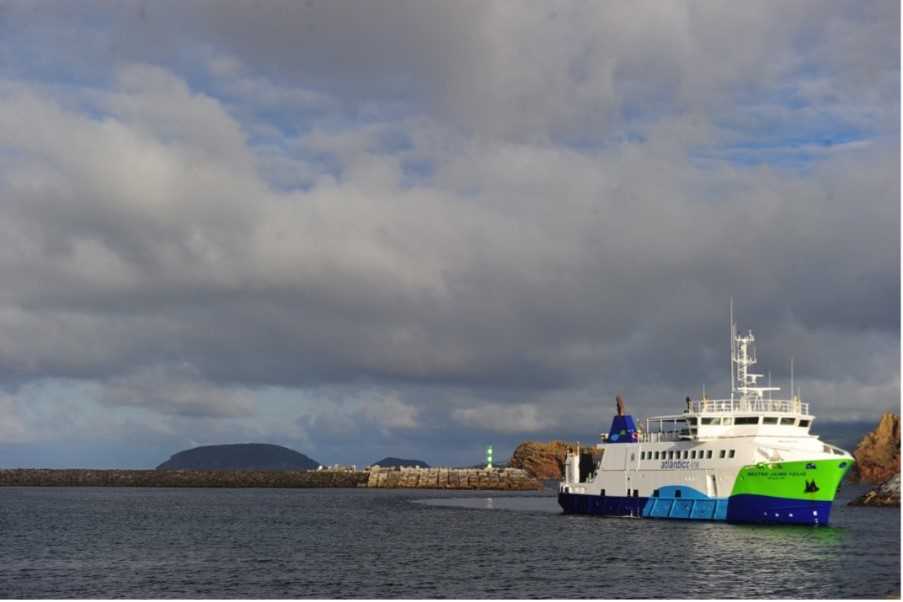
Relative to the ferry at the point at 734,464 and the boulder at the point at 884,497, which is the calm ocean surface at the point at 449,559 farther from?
the boulder at the point at 884,497

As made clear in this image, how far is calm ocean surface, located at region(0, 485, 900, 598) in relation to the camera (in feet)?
148

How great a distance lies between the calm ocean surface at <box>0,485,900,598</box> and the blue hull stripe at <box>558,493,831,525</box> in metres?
0.86

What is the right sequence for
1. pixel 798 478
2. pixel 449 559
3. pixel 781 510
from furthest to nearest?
pixel 781 510 → pixel 798 478 → pixel 449 559

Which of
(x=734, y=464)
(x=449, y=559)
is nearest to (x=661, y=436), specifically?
(x=734, y=464)

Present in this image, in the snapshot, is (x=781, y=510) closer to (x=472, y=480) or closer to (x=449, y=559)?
(x=449, y=559)

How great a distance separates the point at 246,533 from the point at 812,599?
46780 mm

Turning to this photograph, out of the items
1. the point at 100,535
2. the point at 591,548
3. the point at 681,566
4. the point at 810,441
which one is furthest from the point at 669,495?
the point at 100,535

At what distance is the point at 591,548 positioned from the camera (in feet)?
200

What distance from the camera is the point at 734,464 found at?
69.3 meters

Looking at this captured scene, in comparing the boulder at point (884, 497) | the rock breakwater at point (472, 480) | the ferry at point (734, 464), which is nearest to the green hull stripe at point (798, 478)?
the ferry at point (734, 464)

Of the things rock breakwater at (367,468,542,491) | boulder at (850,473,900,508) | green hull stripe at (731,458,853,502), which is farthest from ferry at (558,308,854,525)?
rock breakwater at (367,468,542,491)

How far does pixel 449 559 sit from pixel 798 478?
81.4ft

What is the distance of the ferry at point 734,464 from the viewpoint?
66.7m

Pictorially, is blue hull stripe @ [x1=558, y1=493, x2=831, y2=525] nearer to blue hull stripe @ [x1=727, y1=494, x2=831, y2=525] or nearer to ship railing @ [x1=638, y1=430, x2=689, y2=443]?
blue hull stripe @ [x1=727, y1=494, x2=831, y2=525]
